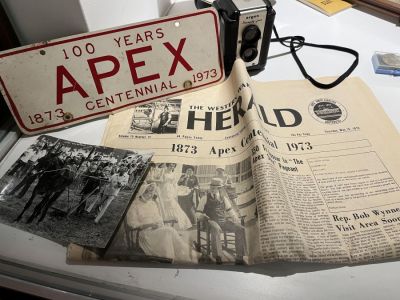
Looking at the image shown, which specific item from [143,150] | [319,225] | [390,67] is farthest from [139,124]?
[390,67]

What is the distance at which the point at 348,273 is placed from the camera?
1.13 ft

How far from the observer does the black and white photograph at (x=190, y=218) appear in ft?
1.15

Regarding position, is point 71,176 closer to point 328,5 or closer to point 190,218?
point 190,218

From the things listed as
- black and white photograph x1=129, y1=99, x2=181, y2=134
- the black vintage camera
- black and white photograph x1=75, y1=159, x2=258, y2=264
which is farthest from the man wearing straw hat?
the black vintage camera

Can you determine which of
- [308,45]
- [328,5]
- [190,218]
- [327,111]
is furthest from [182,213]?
[328,5]

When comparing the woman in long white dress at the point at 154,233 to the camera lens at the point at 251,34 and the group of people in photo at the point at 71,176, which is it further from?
the camera lens at the point at 251,34

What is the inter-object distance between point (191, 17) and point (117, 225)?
305 millimetres

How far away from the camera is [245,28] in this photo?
509 mm

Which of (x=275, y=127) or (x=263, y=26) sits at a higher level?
(x=263, y=26)

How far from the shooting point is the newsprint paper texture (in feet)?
1.15


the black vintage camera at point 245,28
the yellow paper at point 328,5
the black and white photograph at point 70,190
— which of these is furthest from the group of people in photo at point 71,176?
the yellow paper at point 328,5

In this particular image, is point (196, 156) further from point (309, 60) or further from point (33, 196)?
point (309, 60)

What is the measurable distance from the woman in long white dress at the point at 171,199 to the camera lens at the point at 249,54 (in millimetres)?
236

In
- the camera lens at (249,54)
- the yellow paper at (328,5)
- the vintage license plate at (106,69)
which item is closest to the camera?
the vintage license plate at (106,69)
